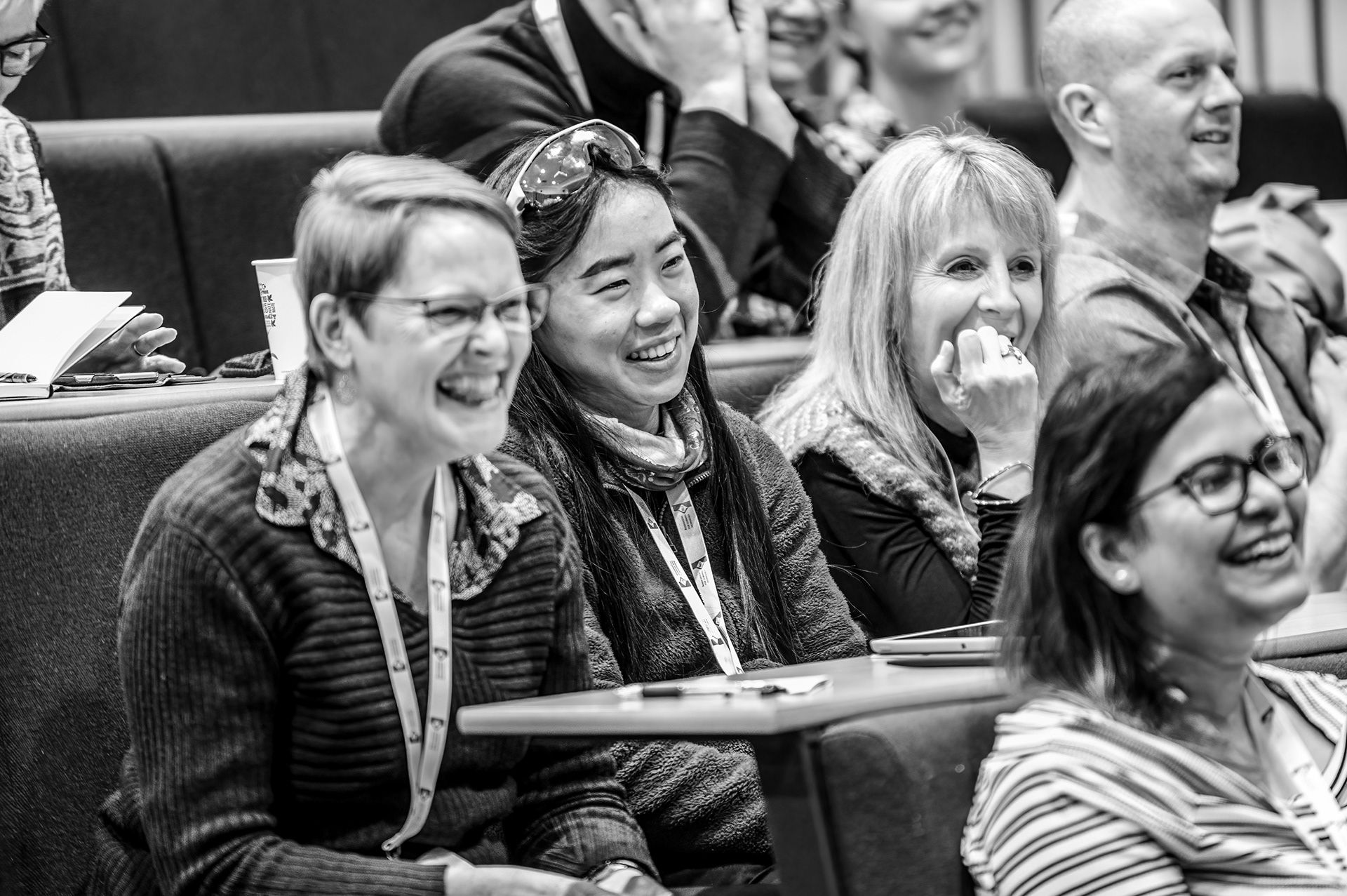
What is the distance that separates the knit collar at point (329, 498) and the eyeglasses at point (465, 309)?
133mm

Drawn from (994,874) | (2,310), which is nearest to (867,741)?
(994,874)

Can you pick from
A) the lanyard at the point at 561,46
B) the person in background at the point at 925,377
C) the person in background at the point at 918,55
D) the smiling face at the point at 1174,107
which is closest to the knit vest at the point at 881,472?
the person in background at the point at 925,377

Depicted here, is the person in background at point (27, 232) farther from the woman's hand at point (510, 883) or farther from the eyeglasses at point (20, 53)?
the woman's hand at point (510, 883)

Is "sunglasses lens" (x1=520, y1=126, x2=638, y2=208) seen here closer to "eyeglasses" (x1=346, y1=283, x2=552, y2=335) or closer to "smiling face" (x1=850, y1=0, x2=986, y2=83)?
"eyeglasses" (x1=346, y1=283, x2=552, y2=335)

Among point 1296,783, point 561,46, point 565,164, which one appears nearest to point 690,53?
point 561,46

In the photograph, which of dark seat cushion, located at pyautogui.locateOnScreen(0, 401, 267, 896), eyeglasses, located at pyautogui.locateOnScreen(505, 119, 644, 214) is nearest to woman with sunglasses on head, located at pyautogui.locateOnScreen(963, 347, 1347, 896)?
eyeglasses, located at pyautogui.locateOnScreen(505, 119, 644, 214)

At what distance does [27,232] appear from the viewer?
2.01 metres

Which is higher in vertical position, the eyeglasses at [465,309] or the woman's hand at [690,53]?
the eyeglasses at [465,309]

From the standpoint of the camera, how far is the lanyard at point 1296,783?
1.27 meters

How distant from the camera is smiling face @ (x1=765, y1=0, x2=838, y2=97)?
136 inches

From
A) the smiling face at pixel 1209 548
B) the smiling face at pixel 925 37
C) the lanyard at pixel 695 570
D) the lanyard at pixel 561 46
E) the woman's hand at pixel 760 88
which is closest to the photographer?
the smiling face at pixel 1209 548

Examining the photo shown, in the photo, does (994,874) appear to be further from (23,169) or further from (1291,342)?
(1291,342)

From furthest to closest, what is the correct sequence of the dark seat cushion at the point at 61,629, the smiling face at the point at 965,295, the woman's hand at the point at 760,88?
1. the woman's hand at the point at 760,88
2. the smiling face at the point at 965,295
3. the dark seat cushion at the point at 61,629

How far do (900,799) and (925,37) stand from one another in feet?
7.90
